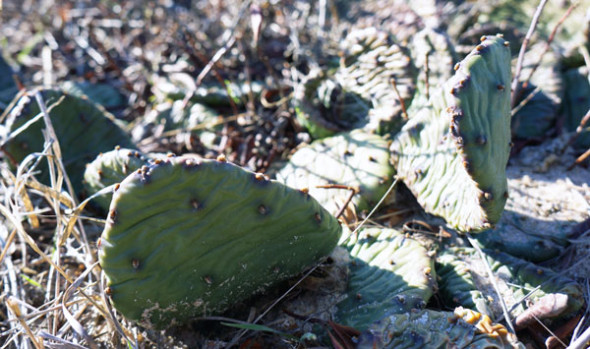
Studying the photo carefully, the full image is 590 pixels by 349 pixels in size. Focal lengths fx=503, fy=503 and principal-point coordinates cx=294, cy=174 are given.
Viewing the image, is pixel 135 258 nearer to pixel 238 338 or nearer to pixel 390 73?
pixel 238 338

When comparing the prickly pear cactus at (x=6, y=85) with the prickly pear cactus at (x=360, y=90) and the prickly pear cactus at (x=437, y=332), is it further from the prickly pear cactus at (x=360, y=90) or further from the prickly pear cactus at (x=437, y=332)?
the prickly pear cactus at (x=437, y=332)

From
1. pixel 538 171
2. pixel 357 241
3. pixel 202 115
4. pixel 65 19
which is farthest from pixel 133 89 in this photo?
pixel 538 171

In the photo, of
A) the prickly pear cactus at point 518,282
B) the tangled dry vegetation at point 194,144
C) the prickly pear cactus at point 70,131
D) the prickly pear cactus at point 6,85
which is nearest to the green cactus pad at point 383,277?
the tangled dry vegetation at point 194,144

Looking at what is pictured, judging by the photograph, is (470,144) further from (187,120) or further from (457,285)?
(187,120)

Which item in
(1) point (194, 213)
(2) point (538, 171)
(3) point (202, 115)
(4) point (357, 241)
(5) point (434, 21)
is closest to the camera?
(1) point (194, 213)

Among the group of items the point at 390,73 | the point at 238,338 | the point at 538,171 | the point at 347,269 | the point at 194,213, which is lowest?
the point at 238,338

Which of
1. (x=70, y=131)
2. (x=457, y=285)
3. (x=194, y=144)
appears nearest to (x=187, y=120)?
(x=194, y=144)

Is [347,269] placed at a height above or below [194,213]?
below
